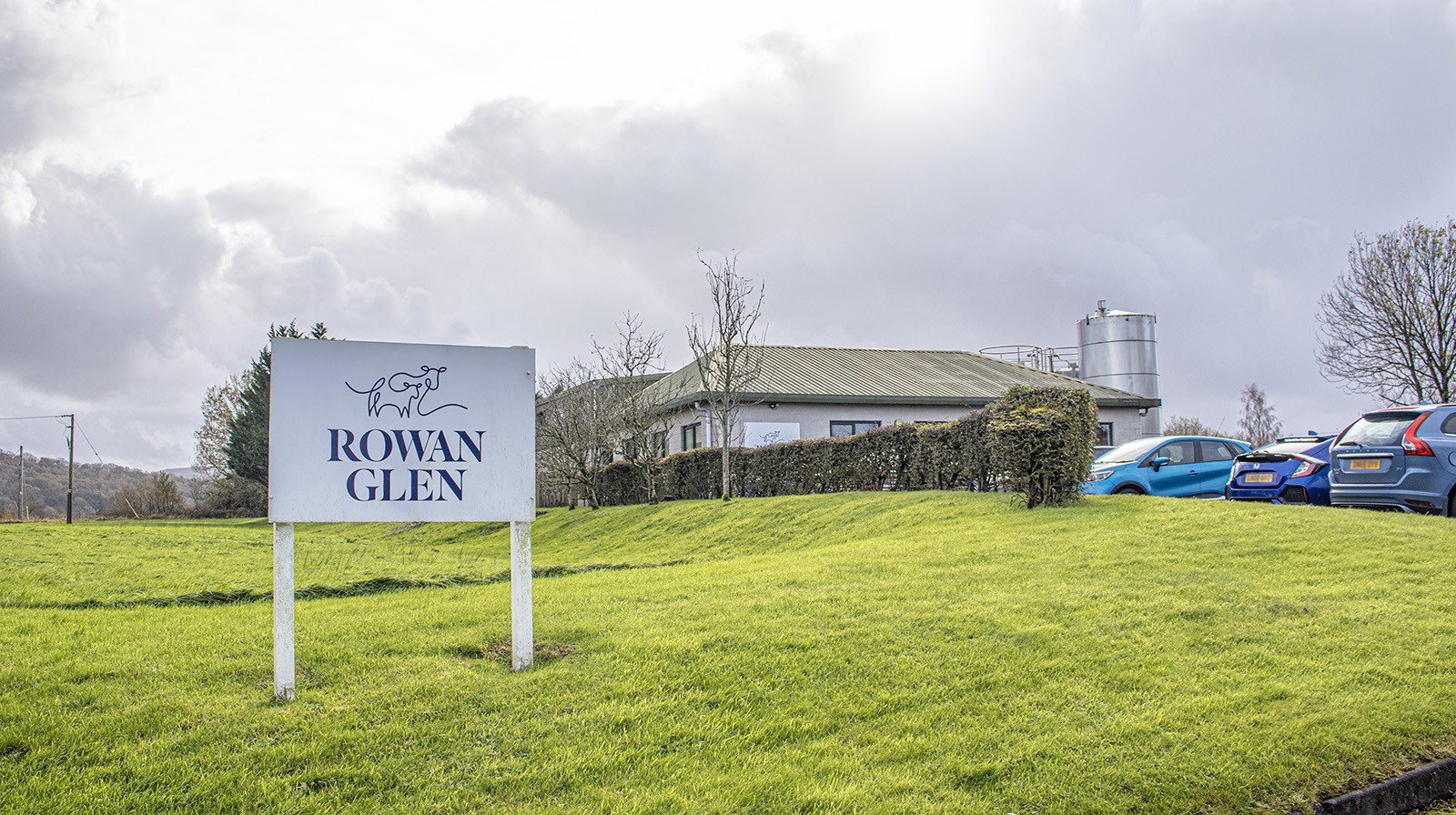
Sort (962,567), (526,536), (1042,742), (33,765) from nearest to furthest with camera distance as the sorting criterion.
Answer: (33,765) < (1042,742) < (526,536) < (962,567)

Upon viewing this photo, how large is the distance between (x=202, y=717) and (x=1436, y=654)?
25.6 ft

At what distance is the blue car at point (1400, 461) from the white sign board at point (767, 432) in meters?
17.5

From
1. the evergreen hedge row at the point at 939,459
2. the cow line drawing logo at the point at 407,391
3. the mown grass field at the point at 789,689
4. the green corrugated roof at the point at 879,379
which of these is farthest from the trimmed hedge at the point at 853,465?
the cow line drawing logo at the point at 407,391

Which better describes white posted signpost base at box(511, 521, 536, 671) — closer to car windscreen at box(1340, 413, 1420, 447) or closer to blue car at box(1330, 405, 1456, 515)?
blue car at box(1330, 405, 1456, 515)

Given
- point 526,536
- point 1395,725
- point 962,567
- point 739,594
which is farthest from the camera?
point 962,567

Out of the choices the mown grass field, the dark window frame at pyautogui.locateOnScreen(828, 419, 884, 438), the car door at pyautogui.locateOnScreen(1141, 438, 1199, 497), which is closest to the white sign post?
the mown grass field

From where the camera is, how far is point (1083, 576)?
7.77m

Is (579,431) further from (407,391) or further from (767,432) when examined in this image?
(407,391)

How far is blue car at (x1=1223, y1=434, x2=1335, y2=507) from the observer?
12.8 metres

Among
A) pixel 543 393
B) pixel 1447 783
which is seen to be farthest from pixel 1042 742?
pixel 543 393

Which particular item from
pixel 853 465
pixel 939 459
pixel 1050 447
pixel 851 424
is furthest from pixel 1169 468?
pixel 851 424

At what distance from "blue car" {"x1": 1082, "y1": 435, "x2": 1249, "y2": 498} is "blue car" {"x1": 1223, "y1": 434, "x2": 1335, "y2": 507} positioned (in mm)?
1551

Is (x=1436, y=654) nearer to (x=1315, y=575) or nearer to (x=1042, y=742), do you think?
(x=1315, y=575)

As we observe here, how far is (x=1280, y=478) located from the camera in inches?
507
